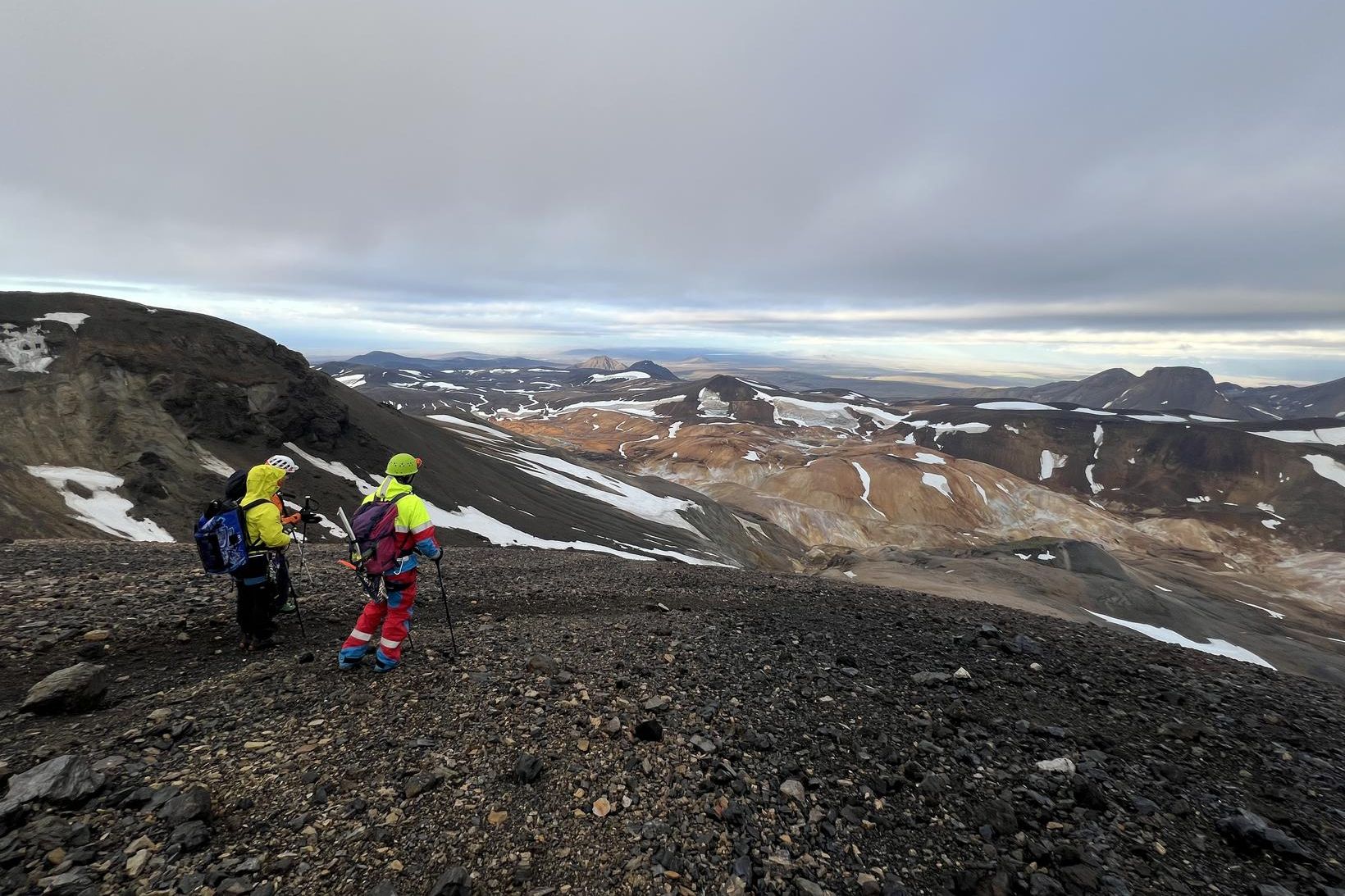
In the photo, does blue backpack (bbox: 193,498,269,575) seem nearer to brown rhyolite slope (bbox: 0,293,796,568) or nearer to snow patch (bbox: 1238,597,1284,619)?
brown rhyolite slope (bbox: 0,293,796,568)

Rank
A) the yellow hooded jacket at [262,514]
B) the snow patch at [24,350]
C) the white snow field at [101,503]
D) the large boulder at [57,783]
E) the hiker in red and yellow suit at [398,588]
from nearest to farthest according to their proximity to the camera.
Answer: the large boulder at [57,783], the hiker in red and yellow suit at [398,588], the yellow hooded jacket at [262,514], the white snow field at [101,503], the snow patch at [24,350]

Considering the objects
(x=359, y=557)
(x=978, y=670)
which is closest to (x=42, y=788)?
(x=359, y=557)

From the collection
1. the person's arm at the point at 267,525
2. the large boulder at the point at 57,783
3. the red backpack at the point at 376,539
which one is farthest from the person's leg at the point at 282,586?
the large boulder at the point at 57,783

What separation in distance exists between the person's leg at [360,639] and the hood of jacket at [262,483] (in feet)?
7.76

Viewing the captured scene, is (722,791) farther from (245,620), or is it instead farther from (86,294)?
(86,294)

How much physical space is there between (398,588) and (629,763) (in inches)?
149

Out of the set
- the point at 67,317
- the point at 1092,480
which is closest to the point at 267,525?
the point at 67,317

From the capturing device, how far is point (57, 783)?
4188 mm

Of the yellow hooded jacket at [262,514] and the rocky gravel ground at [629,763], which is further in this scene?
the yellow hooded jacket at [262,514]

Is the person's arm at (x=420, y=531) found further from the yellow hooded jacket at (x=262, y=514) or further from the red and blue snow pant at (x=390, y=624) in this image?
the yellow hooded jacket at (x=262, y=514)

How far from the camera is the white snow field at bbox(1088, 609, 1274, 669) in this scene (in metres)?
34.2

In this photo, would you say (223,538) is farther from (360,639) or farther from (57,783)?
(57,783)

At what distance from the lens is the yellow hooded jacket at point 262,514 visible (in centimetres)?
736

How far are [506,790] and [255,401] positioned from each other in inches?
1558
